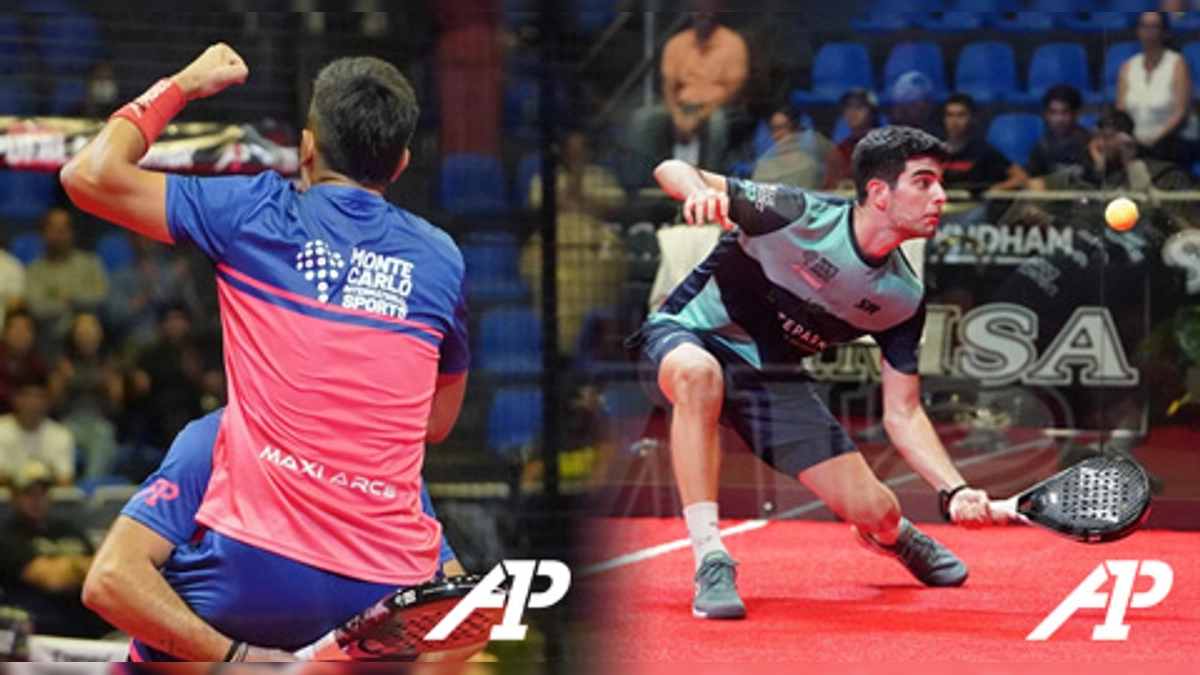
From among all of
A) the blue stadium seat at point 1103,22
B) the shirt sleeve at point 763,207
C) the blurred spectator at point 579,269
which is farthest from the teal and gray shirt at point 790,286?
the blue stadium seat at point 1103,22

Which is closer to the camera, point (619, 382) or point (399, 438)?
point (399, 438)

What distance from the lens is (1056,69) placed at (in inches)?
154

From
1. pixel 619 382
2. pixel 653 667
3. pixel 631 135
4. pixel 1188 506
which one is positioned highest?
pixel 631 135

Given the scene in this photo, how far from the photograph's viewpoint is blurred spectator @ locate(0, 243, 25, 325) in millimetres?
4129

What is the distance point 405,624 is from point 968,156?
4.77ft

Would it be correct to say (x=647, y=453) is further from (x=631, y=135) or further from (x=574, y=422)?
(x=631, y=135)

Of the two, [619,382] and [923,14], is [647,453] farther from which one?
[923,14]

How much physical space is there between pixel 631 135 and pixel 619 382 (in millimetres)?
480

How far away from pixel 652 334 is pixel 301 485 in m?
0.89

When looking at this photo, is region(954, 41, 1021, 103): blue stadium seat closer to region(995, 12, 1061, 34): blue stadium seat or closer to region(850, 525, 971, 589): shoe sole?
region(995, 12, 1061, 34): blue stadium seat

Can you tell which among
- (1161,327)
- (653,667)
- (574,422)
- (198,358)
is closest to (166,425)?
(198,358)

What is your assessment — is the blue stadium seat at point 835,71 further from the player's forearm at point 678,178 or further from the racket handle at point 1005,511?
the racket handle at point 1005,511

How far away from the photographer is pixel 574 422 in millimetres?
3990

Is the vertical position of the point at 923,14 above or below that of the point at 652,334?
above
